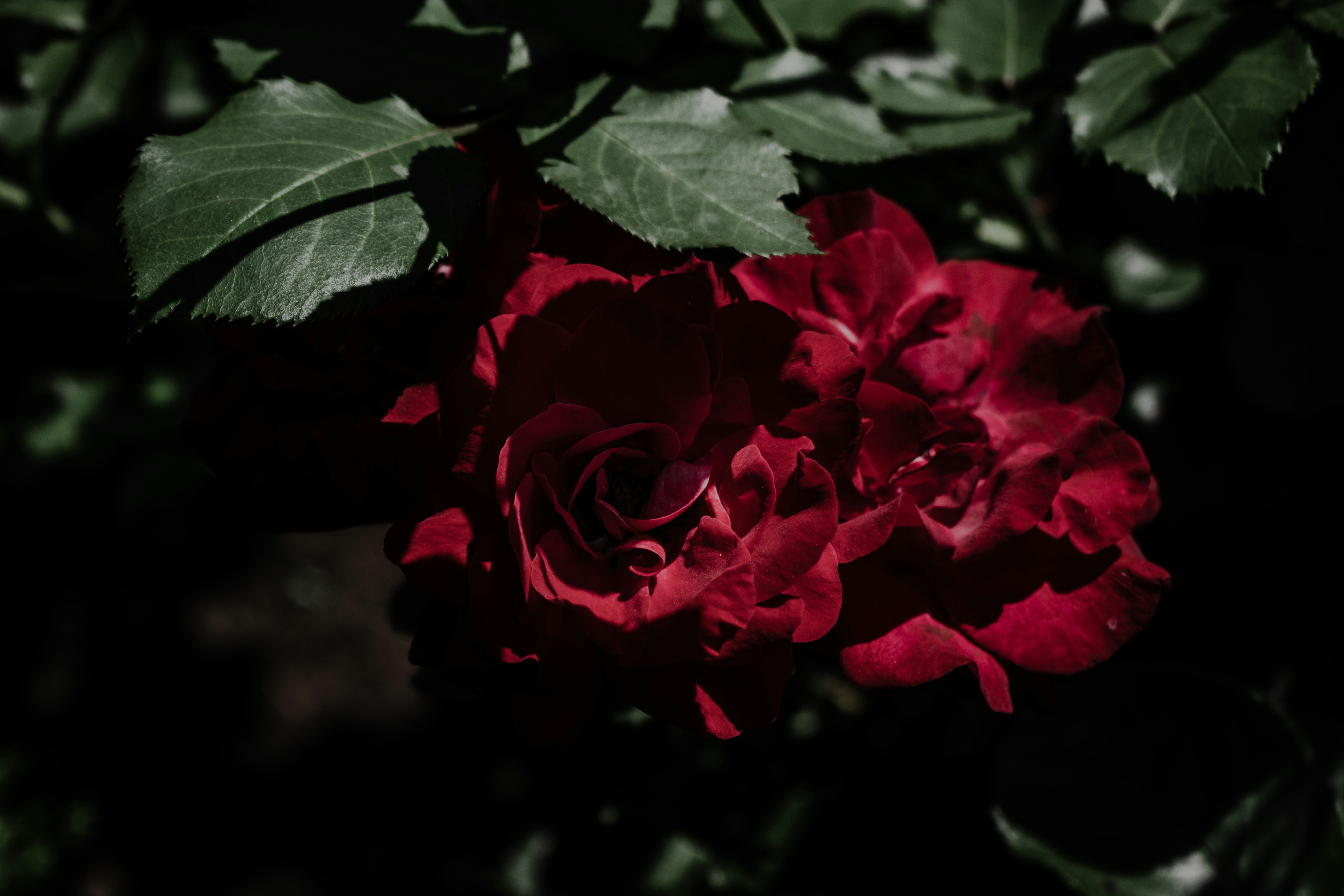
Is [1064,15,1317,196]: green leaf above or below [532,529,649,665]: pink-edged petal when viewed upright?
above

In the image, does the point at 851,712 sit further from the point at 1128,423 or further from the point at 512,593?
the point at 512,593

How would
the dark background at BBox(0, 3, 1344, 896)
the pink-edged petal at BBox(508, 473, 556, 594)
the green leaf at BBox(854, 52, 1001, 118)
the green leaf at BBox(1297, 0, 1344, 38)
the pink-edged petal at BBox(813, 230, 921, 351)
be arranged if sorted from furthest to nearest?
the dark background at BBox(0, 3, 1344, 896), the green leaf at BBox(854, 52, 1001, 118), the green leaf at BBox(1297, 0, 1344, 38), the pink-edged petal at BBox(813, 230, 921, 351), the pink-edged petal at BBox(508, 473, 556, 594)

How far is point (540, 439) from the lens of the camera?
0.56 m

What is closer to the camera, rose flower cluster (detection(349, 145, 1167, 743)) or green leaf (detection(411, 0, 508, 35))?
rose flower cluster (detection(349, 145, 1167, 743))

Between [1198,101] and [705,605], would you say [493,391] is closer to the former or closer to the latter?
[705,605]

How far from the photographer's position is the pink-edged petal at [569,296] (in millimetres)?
566

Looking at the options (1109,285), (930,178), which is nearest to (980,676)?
(930,178)

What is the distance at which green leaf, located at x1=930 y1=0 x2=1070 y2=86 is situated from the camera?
0.97 m

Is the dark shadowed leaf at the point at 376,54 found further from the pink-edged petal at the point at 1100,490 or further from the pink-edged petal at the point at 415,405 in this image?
the pink-edged petal at the point at 1100,490

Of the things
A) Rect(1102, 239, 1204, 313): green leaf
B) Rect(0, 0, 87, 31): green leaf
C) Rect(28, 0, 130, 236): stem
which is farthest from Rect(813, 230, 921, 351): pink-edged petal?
Rect(0, 0, 87, 31): green leaf

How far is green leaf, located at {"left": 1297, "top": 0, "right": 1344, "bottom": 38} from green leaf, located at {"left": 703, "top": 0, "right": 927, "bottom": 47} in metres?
0.44

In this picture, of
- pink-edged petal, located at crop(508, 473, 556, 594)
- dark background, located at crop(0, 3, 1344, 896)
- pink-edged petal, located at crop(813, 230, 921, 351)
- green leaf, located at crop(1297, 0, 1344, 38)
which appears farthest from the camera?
dark background, located at crop(0, 3, 1344, 896)

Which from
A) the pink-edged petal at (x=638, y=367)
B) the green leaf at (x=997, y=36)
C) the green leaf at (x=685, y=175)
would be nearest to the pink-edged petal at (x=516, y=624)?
the pink-edged petal at (x=638, y=367)

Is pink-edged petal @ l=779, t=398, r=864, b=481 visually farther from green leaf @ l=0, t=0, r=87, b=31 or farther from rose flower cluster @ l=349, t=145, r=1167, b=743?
green leaf @ l=0, t=0, r=87, b=31
